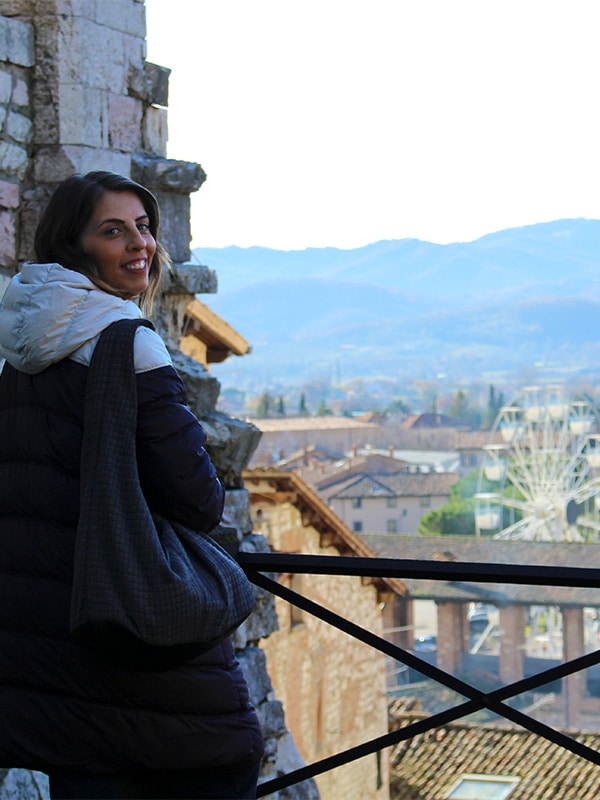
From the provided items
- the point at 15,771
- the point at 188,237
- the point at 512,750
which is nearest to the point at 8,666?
the point at 15,771

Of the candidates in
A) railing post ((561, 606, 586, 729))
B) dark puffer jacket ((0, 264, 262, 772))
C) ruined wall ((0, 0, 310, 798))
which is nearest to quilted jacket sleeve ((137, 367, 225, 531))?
dark puffer jacket ((0, 264, 262, 772))

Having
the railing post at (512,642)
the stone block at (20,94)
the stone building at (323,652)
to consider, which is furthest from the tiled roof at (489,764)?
the railing post at (512,642)

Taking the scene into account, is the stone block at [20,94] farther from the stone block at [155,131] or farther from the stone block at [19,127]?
the stone block at [155,131]

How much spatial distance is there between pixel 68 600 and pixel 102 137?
8.71 ft

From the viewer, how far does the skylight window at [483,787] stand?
16.4 m

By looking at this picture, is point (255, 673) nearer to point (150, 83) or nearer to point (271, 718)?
point (271, 718)

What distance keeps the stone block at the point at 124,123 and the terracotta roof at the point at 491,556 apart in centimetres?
3072

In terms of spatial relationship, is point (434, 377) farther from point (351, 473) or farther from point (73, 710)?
point (73, 710)

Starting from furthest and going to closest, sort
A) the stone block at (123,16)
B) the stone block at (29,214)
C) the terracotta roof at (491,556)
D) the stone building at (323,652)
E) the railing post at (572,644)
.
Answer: the terracotta roof at (491,556) < the railing post at (572,644) < the stone building at (323,652) < the stone block at (123,16) < the stone block at (29,214)

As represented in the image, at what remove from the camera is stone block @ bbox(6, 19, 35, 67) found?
3779 millimetres

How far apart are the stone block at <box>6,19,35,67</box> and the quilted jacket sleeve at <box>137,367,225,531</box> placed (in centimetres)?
237

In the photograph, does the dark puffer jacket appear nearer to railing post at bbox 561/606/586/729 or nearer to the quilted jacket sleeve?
the quilted jacket sleeve

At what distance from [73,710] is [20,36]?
2664 millimetres

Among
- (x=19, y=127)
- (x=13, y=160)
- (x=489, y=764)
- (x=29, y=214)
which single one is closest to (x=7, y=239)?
(x=29, y=214)
